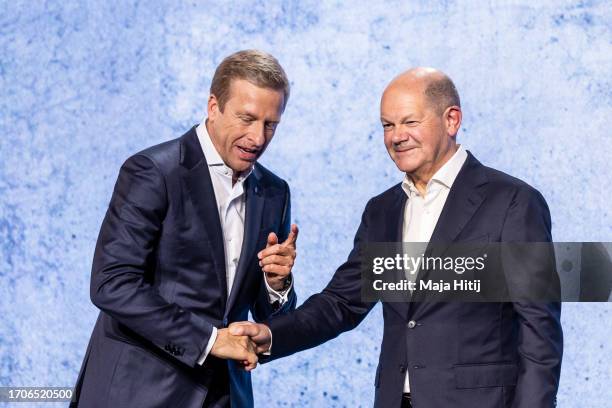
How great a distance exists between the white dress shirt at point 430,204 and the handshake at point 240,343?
0.43 metres

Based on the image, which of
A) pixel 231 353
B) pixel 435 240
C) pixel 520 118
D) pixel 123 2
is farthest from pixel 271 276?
pixel 123 2

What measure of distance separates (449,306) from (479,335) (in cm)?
9

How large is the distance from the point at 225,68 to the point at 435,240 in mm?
680

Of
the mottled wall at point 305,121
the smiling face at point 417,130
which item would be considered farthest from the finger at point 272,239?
the mottled wall at point 305,121

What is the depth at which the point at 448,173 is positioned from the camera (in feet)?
7.89

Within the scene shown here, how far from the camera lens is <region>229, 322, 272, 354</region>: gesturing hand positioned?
237 cm

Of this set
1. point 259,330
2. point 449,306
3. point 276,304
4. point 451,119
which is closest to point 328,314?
point 276,304

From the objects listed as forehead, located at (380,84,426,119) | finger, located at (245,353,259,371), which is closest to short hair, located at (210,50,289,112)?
forehead, located at (380,84,426,119)

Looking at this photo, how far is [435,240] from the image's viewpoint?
2303mm

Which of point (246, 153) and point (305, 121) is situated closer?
point (246, 153)

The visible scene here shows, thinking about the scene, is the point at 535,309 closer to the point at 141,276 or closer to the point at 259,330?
the point at 259,330

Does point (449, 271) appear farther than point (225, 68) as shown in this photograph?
No

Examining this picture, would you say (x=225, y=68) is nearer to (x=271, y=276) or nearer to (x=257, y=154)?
(x=257, y=154)

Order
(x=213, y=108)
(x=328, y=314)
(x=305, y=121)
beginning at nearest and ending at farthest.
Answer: (x=213, y=108) → (x=328, y=314) → (x=305, y=121)
